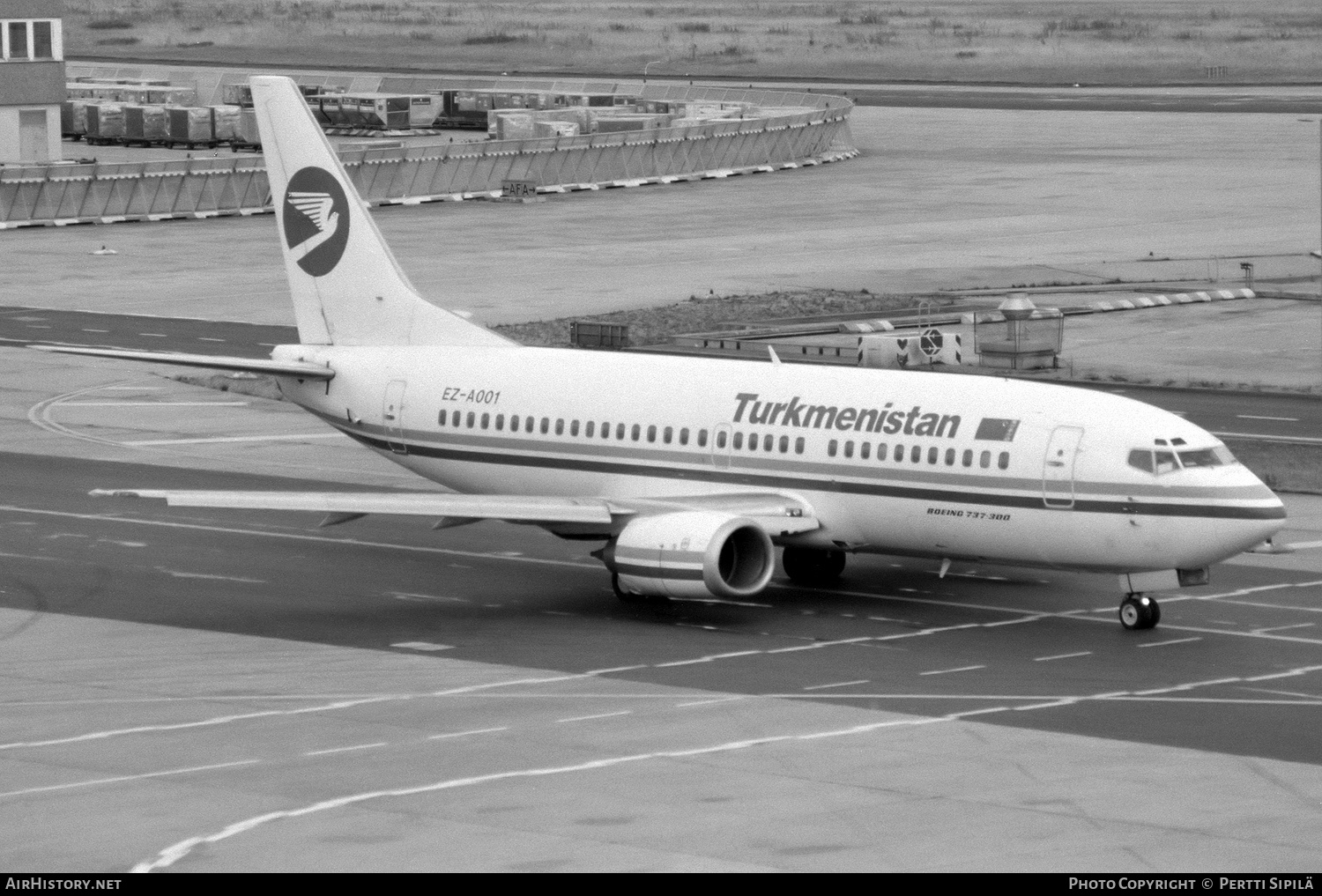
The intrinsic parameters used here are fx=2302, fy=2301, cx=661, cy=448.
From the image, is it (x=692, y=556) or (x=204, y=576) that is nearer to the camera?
(x=692, y=556)

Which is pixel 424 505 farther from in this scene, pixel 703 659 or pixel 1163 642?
pixel 1163 642

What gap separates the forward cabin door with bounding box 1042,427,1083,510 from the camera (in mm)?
40250

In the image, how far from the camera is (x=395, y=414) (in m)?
48.2

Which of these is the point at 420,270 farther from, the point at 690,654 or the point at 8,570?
the point at 690,654

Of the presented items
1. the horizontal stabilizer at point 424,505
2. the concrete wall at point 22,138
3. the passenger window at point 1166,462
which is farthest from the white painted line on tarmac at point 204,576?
the concrete wall at point 22,138

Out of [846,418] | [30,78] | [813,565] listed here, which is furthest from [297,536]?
[30,78]

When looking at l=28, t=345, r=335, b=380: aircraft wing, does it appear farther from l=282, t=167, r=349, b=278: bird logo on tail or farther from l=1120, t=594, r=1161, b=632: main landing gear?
l=1120, t=594, r=1161, b=632: main landing gear

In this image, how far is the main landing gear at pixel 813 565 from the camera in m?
44.8

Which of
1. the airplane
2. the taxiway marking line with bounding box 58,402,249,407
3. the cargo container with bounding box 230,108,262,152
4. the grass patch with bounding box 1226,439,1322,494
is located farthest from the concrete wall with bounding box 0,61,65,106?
the grass patch with bounding box 1226,439,1322,494

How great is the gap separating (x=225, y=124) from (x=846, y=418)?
11762 cm

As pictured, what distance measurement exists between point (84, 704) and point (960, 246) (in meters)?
75.7

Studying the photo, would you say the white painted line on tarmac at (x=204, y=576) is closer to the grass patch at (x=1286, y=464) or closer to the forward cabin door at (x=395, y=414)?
the forward cabin door at (x=395, y=414)

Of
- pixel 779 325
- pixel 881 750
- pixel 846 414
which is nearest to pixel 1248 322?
pixel 779 325

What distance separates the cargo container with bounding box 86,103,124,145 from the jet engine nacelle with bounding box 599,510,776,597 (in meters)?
123
